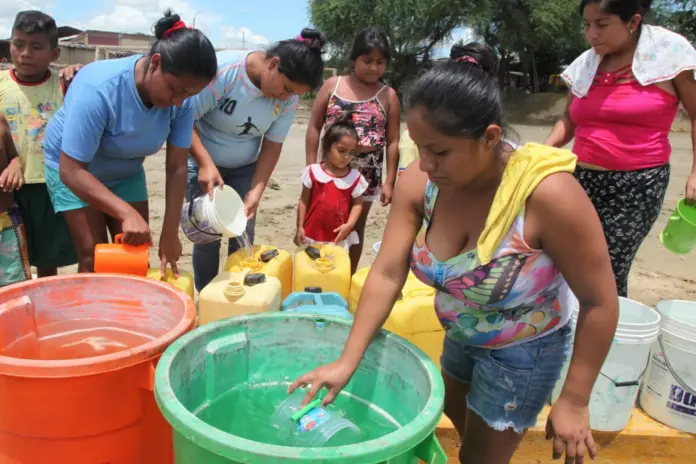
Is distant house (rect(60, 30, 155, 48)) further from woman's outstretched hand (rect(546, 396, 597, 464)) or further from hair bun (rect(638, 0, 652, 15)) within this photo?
woman's outstretched hand (rect(546, 396, 597, 464))

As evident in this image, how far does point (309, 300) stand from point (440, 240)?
2.94ft

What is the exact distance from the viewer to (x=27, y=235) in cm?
273

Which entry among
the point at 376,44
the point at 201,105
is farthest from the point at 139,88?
the point at 376,44

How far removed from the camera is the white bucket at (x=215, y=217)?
242cm

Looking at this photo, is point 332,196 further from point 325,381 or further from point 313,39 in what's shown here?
point 325,381

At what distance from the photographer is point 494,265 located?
1330 mm

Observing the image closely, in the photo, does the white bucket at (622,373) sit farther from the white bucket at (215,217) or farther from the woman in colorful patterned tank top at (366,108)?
the woman in colorful patterned tank top at (366,108)

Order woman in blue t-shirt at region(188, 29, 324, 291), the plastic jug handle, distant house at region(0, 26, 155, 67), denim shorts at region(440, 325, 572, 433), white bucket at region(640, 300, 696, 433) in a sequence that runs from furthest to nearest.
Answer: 1. distant house at region(0, 26, 155, 67)
2. woman in blue t-shirt at region(188, 29, 324, 291)
3. white bucket at region(640, 300, 696, 433)
4. denim shorts at region(440, 325, 572, 433)
5. the plastic jug handle

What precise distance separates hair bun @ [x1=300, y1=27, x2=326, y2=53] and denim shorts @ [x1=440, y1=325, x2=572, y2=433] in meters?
1.66

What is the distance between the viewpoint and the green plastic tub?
1308 mm

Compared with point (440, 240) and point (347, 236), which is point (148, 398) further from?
point (347, 236)

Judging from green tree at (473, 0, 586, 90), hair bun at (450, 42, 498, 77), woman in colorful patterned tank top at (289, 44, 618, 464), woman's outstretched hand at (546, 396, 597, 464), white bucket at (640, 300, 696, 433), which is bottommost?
white bucket at (640, 300, 696, 433)

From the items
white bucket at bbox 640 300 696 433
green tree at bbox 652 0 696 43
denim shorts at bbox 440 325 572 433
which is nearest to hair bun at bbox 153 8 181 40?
denim shorts at bbox 440 325 572 433

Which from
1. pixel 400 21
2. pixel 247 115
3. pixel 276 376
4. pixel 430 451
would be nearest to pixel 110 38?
pixel 400 21
